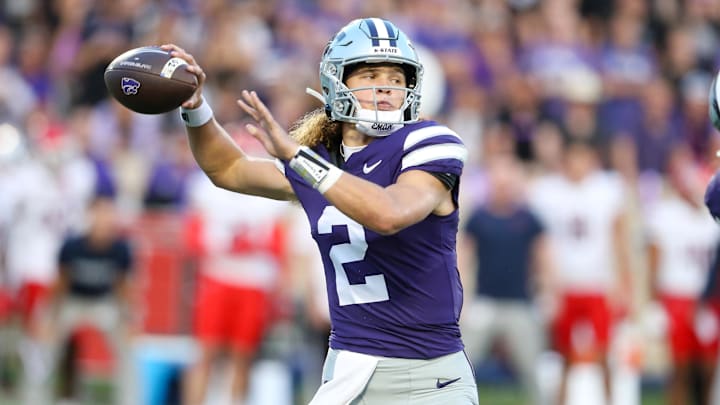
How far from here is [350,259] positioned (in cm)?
400

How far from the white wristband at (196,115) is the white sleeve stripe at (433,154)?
0.86 m

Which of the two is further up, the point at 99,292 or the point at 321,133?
the point at 321,133

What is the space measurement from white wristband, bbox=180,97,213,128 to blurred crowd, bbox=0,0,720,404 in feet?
14.0

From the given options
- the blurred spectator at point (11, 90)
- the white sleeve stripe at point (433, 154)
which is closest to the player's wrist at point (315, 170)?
the white sleeve stripe at point (433, 154)

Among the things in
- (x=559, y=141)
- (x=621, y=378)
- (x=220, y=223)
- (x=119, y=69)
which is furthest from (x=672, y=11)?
(x=119, y=69)

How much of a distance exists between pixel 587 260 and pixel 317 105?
2197 millimetres

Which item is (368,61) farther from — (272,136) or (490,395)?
(490,395)

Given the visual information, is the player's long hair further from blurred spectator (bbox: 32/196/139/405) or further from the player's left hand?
blurred spectator (bbox: 32/196/139/405)

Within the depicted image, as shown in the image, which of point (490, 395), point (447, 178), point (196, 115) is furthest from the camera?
point (490, 395)

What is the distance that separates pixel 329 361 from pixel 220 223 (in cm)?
507

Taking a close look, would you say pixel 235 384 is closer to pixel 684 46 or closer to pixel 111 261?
pixel 111 261

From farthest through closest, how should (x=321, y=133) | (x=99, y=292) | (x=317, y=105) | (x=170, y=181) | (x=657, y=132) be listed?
(x=657, y=132), (x=170, y=181), (x=317, y=105), (x=99, y=292), (x=321, y=133)

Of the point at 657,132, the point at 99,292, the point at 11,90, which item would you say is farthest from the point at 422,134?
the point at 11,90

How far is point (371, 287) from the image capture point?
13.1 ft
